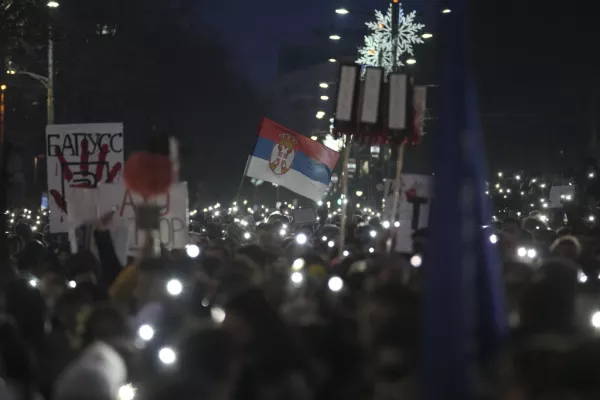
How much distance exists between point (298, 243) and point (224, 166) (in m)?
49.4

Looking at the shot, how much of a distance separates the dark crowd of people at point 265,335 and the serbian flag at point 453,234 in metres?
0.13

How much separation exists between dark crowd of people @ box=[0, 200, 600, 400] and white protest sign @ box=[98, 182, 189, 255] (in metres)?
2.85

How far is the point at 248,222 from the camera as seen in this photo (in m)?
25.1

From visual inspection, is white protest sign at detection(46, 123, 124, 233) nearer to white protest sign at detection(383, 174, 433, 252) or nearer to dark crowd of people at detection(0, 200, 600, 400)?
white protest sign at detection(383, 174, 433, 252)

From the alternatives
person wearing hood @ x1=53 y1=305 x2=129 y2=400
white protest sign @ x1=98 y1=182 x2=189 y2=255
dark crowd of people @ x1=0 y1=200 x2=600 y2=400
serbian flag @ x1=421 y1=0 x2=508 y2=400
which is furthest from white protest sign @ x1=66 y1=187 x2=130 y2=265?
serbian flag @ x1=421 y1=0 x2=508 y2=400

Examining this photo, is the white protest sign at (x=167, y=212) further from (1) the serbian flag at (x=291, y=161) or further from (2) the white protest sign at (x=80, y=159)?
(1) the serbian flag at (x=291, y=161)

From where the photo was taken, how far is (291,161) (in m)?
16.0

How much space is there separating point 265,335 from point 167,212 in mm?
7397

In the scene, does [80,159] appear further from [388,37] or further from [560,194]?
[388,37]

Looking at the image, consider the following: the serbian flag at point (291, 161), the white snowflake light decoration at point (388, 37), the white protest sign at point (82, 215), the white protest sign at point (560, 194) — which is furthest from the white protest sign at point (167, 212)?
the white snowflake light decoration at point (388, 37)

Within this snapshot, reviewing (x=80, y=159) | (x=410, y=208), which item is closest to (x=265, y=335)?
(x=80, y=159)

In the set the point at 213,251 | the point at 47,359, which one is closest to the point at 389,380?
the point at 47,359

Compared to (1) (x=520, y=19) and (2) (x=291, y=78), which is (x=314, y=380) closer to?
(1) (x=520, y=19)

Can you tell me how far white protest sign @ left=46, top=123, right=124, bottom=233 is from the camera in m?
14.3
